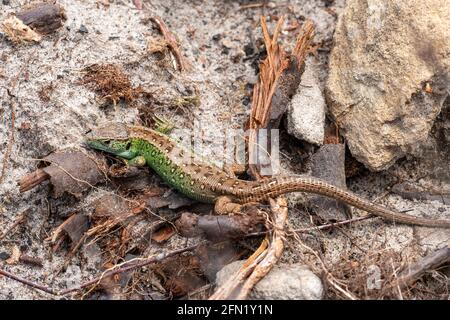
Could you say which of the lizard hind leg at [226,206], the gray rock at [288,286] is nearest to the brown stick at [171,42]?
the lizard hind leg at [226,206]

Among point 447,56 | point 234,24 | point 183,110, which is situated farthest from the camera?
point 234,24

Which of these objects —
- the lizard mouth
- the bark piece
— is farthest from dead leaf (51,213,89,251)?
the bark piece

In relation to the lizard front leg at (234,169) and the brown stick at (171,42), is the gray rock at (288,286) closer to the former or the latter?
the lizard front leg at (234,169)

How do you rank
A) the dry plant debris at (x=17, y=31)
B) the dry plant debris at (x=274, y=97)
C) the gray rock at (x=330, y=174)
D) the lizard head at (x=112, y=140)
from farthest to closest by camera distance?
the dry plant debris at (x=17, y=31)
the lizard head at (x=112, y=140)
the gray rock at (x=330, y=174)
the dry plant debris at (x=274, y=97)

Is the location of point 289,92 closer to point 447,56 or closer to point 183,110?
point 183,110

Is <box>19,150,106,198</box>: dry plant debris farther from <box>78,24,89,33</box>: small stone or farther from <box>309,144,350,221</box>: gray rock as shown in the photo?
<box>309,144,350,221</box>: gray rock
